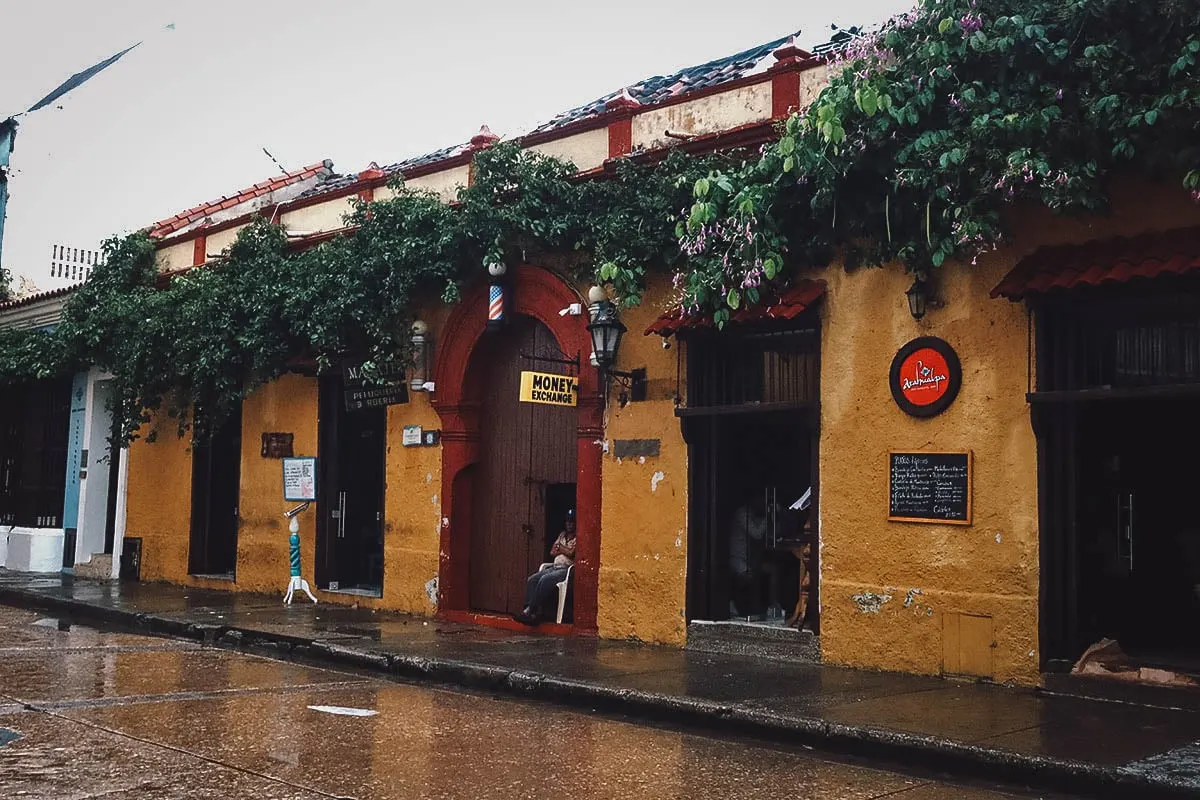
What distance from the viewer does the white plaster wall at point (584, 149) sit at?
1308 cm

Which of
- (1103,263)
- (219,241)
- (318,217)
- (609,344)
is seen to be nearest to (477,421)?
(609,344)

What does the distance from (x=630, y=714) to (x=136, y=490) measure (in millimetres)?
12924

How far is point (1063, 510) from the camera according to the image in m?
9.30

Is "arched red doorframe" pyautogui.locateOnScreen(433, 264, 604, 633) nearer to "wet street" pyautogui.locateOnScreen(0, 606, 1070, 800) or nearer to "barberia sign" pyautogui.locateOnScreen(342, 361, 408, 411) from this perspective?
"barberia sign" pyautogui.locateOnScreen(342, 361, 408, 411)

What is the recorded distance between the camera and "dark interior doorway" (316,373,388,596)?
15.8m

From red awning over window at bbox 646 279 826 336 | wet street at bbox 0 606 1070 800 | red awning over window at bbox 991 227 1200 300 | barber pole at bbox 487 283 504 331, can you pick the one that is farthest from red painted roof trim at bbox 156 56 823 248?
wet street at bbox 0 606 1070 800

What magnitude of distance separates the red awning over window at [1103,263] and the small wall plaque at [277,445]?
33.0 feet

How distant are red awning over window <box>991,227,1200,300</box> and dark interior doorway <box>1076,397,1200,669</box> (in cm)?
110

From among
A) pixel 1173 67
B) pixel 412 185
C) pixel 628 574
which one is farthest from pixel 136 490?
pixel 1173 67

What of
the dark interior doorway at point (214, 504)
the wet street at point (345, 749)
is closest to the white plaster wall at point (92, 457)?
the dark interior doorway at point (214, 504)

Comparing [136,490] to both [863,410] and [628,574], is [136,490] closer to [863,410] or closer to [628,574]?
[628,574]

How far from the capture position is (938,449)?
32.7 feet

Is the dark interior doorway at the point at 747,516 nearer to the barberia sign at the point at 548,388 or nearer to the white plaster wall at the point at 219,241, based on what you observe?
the barberia sign at the point at 548,388

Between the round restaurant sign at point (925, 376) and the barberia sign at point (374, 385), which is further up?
the barberia sign at point (374, 385)
